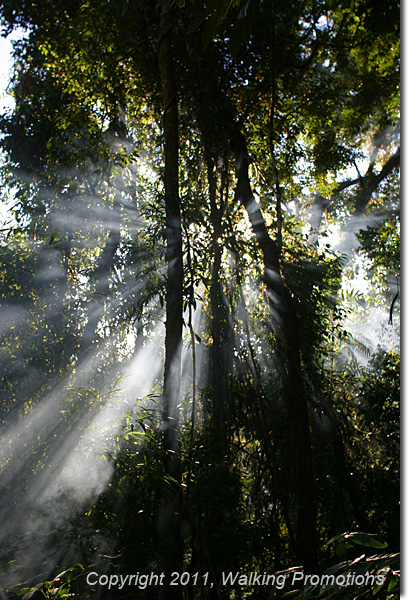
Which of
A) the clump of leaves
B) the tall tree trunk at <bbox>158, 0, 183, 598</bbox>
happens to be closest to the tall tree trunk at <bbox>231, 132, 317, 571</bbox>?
the tall tree trunk at <bbox>158, 0, 183, 598</bbox>

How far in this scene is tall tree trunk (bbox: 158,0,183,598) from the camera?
1.70m

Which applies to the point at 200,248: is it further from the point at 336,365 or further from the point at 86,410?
the point at 336,365

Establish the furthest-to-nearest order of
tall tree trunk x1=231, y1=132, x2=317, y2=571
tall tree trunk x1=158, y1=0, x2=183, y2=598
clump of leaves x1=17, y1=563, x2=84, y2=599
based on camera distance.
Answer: tall tree trunk x1=231, y1=132, x2=317, y2=571, tall tree trunk x1=158, y1=0, x2=183, y2=598, clump of leaves x1=17, y1=563, x2=84, y2=599

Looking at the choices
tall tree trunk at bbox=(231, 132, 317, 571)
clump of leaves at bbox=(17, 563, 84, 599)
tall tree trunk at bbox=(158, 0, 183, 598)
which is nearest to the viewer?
clump of leaves at bbox=(17, 563, 84, 599)

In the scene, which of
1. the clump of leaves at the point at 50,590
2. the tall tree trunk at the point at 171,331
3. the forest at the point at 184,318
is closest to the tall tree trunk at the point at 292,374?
the forest at the point at 184,318

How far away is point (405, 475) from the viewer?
1.54 m

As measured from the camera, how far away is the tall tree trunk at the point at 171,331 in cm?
170

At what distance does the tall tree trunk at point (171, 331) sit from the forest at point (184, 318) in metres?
0.01

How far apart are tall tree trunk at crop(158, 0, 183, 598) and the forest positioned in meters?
0.01

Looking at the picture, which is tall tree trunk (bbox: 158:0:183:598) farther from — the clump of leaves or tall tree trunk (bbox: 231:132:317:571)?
tall tree trunk (bbox: 231:132:317:571)

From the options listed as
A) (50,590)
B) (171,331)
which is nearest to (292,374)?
(171,331)

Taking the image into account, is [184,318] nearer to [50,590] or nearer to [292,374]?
[292,374]

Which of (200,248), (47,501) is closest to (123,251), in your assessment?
(200,248)

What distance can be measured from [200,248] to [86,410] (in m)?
1.40
